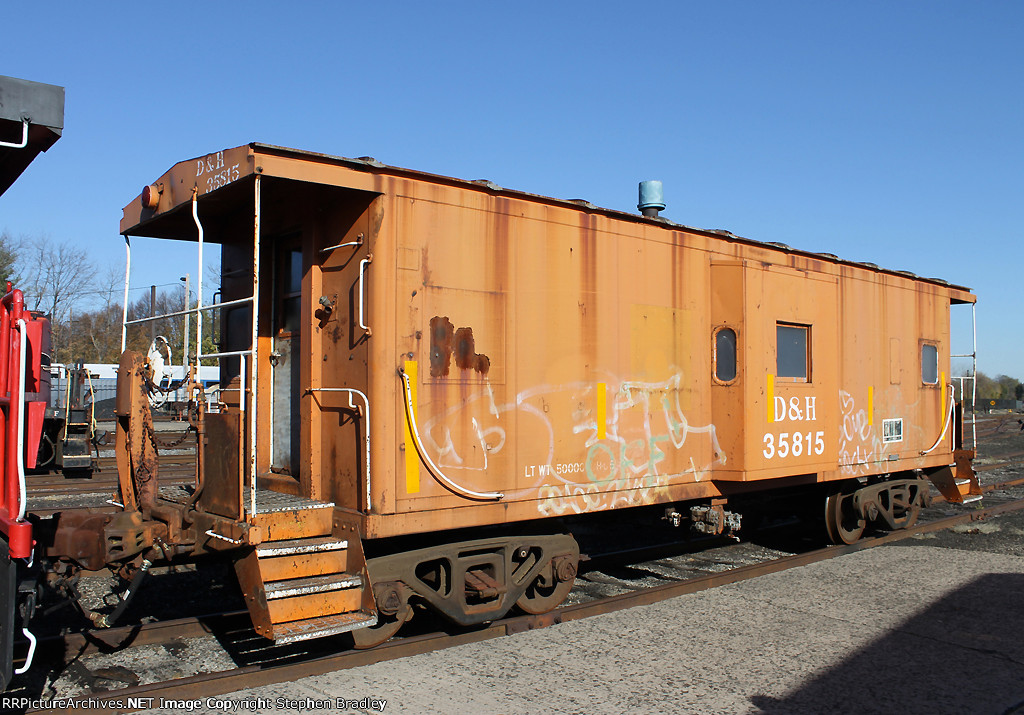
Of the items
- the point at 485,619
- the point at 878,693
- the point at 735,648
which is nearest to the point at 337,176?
the point at 485,619

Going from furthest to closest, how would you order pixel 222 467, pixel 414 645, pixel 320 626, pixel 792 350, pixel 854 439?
pixel 854 439
pixel 792 350
pixel 414 645
pixel 222 467
pixel 320 626

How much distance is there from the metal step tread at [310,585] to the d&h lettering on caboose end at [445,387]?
0.05 feet

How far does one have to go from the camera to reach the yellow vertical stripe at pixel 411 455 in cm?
533

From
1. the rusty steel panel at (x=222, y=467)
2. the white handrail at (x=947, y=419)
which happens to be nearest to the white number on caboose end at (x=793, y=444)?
the white handrail at (x=947, y=419)

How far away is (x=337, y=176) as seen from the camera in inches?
201

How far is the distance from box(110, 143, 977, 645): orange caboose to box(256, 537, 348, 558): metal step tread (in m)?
0.02

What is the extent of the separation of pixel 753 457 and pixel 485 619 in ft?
9.97

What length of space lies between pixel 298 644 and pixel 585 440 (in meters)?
2.64

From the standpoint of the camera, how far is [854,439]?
8.72m

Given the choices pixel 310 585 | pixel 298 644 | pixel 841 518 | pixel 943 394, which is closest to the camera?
pixel 310 585

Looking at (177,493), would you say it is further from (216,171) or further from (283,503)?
(216,171)

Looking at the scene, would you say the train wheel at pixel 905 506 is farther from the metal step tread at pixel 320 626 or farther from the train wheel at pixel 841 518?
the metal step tread at pixel 320 626

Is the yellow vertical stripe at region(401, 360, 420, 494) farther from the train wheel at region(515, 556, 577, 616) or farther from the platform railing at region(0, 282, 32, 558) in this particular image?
the platform railing at region(0, 282, 32, 558)

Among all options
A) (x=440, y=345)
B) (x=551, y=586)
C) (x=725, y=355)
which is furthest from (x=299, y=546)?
(x=725, y=355)
